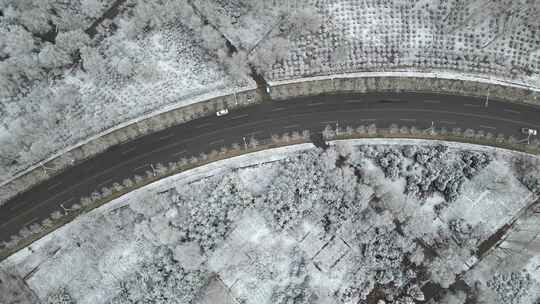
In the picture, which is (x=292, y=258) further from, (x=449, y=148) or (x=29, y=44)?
(x=29, y=44)

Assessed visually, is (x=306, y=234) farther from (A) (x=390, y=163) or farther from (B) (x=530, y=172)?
(B) (x=530, y=172)

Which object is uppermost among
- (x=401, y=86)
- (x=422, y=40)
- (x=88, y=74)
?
(x=88, y=74)

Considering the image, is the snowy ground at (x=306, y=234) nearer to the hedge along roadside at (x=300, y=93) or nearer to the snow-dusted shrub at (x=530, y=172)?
the snow-dusted shrub at (x=530, y=172)

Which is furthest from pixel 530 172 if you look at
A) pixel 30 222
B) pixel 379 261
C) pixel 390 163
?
pixel 30 222

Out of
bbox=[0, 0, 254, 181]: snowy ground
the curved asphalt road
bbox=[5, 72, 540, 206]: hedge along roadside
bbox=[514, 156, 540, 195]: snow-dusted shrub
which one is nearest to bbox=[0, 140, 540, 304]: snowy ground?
bbox=[514, 156, 540, 195]: snow-dusted shrub

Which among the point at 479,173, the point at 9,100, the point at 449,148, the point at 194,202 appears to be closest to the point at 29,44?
the point at 9,100

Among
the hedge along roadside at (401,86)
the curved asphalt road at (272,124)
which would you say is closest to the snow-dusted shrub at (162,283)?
the curved asphalt road at (272,124)
